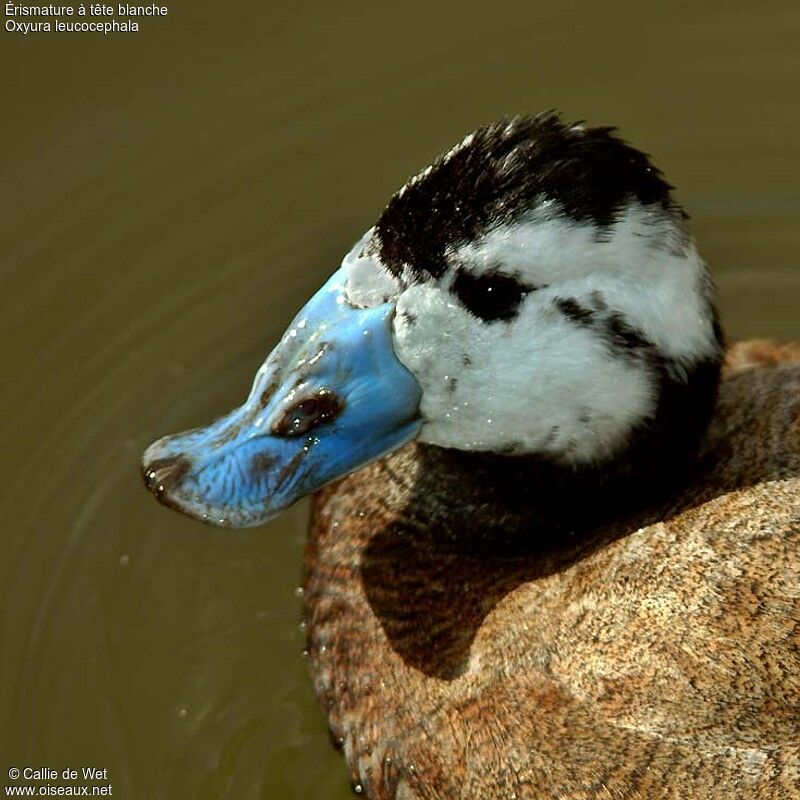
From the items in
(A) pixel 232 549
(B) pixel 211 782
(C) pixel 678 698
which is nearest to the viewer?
(C) pixel 678 698

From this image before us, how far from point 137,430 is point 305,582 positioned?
0.98 meters

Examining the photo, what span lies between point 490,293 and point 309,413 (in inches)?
19.5

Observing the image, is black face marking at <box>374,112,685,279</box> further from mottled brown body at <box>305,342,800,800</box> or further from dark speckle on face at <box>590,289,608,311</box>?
mottled brown body at <box>305,342,800,800</box>

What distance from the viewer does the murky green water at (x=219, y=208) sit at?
4199 millimetres

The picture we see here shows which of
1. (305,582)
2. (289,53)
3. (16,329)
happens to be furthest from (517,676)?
(289,53)

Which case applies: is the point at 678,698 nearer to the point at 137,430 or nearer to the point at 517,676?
the point at 517,676

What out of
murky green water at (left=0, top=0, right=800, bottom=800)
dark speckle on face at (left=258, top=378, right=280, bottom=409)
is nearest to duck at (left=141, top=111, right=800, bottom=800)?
dark speckle on face at (left=258, top=378, right=280, bottom=409)

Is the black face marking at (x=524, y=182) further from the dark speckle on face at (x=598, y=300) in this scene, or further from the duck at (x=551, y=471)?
the dark speckle on face at (x=598, y=300)

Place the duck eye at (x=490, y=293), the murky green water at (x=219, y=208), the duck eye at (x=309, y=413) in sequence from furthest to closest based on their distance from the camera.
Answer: the murky green water at (x=219, y=208), the duck eye at (x=309, y=413), the duck eye at (x=490, y=293)

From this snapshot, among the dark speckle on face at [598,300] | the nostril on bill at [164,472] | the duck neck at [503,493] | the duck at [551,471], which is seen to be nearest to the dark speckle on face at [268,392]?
the duck at [551,471]

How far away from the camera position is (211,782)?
149 inches

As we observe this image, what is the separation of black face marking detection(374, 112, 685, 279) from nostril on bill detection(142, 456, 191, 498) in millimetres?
739

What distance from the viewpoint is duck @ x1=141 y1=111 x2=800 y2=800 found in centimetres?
281

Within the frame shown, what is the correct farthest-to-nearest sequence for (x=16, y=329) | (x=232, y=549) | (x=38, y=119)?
(x=38, y=119), (x=16, y=329), (x=232, y=549)
